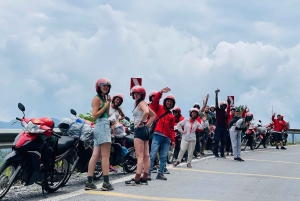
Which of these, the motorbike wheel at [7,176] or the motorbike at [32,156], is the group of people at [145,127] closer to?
the motorbike at [32,156]

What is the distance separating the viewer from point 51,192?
8109mm

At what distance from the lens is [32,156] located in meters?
7.23

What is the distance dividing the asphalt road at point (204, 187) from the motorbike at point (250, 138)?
8749 mm

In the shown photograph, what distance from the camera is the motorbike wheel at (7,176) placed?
22.6ft

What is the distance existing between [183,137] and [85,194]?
5758 millimetres

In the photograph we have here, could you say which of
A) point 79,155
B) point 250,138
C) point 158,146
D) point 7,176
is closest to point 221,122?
point 250,138

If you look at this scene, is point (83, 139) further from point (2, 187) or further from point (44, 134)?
point (2, 187)

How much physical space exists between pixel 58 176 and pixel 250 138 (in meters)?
15.4

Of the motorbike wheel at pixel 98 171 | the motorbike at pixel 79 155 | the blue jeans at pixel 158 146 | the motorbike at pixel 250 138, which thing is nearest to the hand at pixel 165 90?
the motorbike at pixel 79 155

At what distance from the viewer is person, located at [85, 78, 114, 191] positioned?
7.96m

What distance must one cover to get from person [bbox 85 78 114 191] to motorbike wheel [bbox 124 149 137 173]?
7.89 feet

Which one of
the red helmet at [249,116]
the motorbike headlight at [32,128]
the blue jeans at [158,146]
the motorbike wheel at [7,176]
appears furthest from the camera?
the red helmet at [249,116]

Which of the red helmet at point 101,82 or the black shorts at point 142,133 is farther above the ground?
the red helmet at point 101,82

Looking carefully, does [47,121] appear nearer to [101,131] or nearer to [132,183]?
Result: [101,131]
